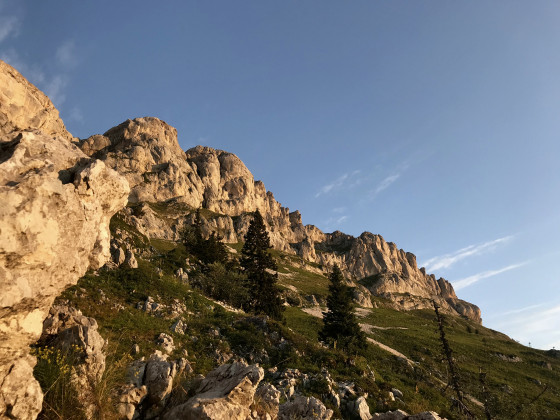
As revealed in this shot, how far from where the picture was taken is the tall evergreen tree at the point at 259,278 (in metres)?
46.9

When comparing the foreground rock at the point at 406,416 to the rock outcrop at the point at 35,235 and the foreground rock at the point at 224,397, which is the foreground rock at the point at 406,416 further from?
the rock outcrop at the point at 35,235

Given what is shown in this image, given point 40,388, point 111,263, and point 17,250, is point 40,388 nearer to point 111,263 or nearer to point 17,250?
point 17,250

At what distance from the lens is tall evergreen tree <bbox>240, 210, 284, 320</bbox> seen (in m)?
46.9

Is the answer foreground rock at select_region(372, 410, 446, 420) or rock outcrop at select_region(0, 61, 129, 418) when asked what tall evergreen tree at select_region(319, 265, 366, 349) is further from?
rock outcrop at select_region(0, 61, 129, 418)

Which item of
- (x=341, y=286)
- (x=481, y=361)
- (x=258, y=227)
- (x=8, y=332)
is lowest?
(x=481, y=361)

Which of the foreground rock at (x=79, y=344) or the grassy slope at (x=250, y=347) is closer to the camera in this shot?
the foreground rock at (x=79, y=344)

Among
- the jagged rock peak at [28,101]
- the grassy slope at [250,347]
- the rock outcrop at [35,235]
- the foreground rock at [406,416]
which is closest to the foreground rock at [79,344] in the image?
the grassy slope at [250,347]

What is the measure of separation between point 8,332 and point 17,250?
64.9 inches

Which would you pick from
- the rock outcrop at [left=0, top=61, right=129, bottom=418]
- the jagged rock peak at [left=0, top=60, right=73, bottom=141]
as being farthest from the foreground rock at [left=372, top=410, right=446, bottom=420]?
the jagged rock peak at [left=0, top=60, right=73, bottom=141]

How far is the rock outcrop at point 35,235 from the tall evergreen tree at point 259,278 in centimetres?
3840

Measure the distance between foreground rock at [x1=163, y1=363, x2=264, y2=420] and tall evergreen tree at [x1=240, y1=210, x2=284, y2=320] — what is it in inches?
1357

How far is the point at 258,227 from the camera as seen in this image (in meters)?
57.0

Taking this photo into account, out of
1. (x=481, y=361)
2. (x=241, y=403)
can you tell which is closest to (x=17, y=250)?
(x=241, y=403)

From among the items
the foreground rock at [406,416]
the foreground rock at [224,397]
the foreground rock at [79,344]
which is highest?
the foreground rock at [79,344]
